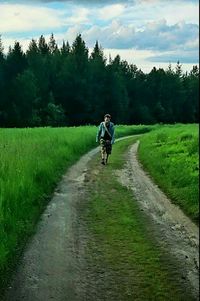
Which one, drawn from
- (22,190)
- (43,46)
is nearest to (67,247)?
(22,190)

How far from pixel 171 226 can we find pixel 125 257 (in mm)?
2493

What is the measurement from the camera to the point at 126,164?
20.8 m

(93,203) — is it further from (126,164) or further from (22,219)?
(126,164)

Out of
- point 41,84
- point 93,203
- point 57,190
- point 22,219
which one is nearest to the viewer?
point 22,219

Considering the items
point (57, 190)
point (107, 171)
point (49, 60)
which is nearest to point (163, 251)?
point (57, 190)

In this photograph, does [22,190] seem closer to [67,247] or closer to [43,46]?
[67,247]

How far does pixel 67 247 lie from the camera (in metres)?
8.26

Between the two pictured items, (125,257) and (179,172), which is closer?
(125,257)

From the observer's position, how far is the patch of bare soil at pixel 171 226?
24.2 feet

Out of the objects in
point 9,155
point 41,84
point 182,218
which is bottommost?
point 182,218

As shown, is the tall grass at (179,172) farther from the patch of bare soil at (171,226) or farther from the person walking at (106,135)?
the person walking at (106,135)

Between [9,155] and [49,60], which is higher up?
[49,60]

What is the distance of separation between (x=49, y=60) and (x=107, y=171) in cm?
5421

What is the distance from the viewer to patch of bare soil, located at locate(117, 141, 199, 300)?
7.37 meters
